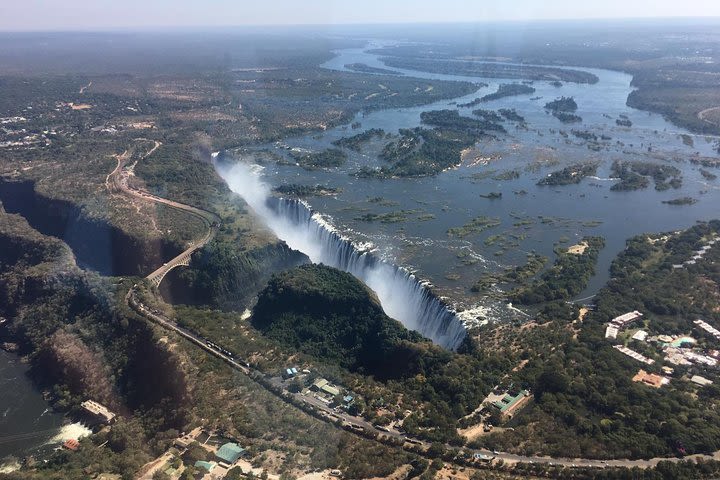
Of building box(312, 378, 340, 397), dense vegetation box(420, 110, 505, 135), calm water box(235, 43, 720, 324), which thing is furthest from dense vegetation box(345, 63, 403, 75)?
building box(312, 378, 340, 397)

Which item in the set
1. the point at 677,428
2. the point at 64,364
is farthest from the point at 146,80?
the point at 677,428

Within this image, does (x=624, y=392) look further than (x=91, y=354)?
No

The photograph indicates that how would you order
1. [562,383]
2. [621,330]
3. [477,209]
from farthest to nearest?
[477,209] < [621,330] < [562,383]

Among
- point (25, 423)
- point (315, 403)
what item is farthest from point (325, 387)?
point (25, 423)

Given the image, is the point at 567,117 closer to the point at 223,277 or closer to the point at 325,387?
the point at 223,277

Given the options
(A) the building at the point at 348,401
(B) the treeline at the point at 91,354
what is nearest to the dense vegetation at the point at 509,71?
(B) the treeline at the point at 91,354

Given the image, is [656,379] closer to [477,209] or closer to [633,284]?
[633,284]
